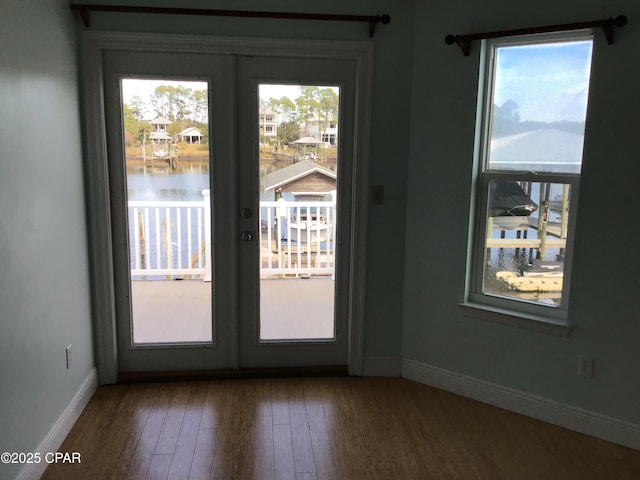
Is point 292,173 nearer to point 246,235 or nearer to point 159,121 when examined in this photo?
point 246,235

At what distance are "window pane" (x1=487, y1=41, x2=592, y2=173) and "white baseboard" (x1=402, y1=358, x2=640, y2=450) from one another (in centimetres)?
122

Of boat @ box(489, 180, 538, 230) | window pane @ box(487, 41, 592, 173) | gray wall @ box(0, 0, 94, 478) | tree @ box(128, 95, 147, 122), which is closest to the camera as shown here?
gray wall @ box(0, 0, 94, 478)

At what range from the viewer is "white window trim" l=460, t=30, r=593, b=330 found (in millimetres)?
2631

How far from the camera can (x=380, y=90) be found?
3012mm

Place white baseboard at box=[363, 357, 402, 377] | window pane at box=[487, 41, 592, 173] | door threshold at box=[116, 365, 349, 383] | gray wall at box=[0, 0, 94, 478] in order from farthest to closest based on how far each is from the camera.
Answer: white baseboard at box=[363, 357, 402, 377]
door threshold at box=[116, 365, 349, 383]
window pane at box=[487, 41, 592, 173]
gray wall at box=[0, 0, 94, 478]

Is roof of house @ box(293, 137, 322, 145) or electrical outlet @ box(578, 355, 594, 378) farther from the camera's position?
roof of house @ box(293, 137, 322, 145)

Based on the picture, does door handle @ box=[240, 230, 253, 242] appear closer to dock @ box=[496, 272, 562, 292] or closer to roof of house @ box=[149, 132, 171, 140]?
roof of house @ box=[149, 132, 171, 140]

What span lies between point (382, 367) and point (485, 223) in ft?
3.64

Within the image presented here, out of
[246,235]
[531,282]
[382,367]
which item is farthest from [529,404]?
[246,235]

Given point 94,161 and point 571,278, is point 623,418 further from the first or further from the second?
point 94,161

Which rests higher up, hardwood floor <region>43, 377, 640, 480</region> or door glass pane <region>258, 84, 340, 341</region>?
door glass pane <region>258, 84, 340, 341</region>

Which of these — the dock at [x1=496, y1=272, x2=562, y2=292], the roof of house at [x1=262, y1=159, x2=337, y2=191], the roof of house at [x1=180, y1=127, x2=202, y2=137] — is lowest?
the dock at [x1=496, y1=272, x2=562, y2=292]

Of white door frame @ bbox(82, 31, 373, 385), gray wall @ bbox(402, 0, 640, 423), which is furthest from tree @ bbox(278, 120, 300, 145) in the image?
gray wall @ bbox(402, 0, 640, 423)

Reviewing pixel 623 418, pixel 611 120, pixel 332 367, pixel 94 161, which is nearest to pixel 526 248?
pixel 611 120
